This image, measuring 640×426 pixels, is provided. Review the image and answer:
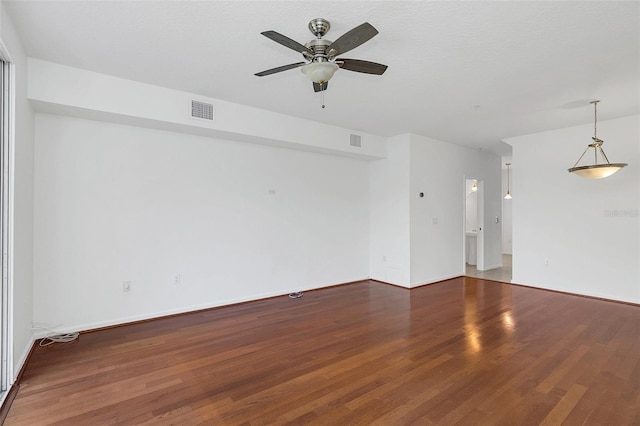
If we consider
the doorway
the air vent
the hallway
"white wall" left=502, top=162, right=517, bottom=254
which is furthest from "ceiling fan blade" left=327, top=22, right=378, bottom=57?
"white wall" left=502, top=162, right=517, bottom=254

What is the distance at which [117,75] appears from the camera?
3.29 metres

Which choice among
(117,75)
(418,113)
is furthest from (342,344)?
(117,75)

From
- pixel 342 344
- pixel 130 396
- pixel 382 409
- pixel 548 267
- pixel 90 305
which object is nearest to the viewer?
pixel 382 409

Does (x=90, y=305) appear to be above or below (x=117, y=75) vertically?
below

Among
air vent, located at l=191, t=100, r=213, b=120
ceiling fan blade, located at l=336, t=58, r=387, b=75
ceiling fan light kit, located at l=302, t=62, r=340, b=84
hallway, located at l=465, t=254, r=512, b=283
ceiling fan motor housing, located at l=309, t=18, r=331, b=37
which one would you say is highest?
ceiling fan motor housing, located at l=309, t=18, r=331, b=37

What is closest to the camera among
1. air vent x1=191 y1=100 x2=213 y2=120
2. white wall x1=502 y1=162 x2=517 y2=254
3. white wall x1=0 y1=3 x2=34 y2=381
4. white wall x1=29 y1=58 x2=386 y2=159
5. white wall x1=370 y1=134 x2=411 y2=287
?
white wall x1=0 y1=3 x2=34 y2=381

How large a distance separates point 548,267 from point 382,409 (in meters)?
4.87

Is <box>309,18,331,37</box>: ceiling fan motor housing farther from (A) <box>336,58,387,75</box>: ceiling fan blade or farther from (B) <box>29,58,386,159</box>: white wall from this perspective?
(B) <box>29,58,386,159</box>: white wall

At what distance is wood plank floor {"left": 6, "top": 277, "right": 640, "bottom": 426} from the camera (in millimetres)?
2115

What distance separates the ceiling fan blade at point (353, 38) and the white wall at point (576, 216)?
4997 mm

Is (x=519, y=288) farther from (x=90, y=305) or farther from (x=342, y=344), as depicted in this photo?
(x=90, y=305)

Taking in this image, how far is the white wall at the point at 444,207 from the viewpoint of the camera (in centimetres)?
575

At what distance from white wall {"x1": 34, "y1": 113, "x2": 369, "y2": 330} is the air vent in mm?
471

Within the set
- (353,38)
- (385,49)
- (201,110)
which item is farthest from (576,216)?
(201,110)
